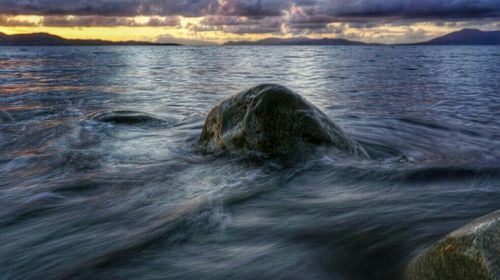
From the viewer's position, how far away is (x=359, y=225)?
4793 mm

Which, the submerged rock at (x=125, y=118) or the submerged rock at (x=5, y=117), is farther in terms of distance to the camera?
the submerged rock at (x=5, y=117)

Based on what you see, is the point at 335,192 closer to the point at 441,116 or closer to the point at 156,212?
the point at 156,212

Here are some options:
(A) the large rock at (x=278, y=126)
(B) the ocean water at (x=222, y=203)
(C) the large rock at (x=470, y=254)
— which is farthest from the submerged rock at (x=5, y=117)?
(C) the large rock at (x=470, y=254)

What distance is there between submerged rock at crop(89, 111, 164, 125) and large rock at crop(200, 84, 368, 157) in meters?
5.15

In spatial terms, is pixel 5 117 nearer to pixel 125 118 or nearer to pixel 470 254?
pixel 125 118

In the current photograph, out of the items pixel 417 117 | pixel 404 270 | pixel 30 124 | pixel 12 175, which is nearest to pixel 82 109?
pixel 30 124

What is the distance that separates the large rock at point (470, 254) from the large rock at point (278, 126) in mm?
4349

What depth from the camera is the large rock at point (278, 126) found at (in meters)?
7.24

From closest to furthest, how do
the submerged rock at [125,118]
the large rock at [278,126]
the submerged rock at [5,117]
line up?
the large rock at [278,126] → the submerged rock at [125,118] → the submerged rock at [5,117]

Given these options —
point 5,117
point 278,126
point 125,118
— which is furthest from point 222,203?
point 5,117

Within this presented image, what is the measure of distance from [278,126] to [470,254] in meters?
4.76

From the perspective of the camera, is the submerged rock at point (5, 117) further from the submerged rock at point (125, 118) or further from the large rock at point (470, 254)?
the large rock at point (470, 254)

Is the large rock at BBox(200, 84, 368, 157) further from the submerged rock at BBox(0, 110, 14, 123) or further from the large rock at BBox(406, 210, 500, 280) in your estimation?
the submerged rock at BBox(0, 110, 14, 123)

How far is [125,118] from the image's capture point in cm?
1209
